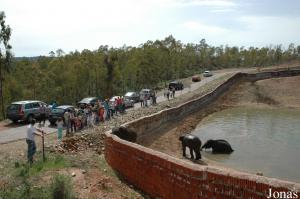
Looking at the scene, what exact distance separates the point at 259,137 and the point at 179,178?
22798 millimetres

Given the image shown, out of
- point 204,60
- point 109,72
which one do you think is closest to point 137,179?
point 109,72

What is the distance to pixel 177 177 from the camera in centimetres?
1186

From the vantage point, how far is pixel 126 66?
77.6 m

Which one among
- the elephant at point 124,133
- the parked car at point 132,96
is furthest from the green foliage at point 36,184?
the parked car at point 132,96

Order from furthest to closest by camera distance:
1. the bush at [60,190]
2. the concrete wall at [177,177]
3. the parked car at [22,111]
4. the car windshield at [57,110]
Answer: the parked car at [22,111], the car windshield at [57,110], the bush at [60,190], the concrete wall at [177,177]

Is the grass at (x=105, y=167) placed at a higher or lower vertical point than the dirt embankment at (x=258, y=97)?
higher

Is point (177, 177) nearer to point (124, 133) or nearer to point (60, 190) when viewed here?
point (60, 190)

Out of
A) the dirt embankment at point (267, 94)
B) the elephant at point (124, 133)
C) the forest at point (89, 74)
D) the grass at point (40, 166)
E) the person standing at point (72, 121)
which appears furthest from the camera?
the forest at point (89, 74)

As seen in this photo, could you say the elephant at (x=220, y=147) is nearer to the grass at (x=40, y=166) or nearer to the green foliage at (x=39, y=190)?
the grass at (x=40, y=166)

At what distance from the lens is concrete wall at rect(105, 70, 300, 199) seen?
377 inches

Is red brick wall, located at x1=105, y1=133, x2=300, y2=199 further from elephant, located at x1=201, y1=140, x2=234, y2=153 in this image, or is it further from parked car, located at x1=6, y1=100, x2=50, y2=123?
parked car, located at x1=6, y1=100, x2=50, y2=123

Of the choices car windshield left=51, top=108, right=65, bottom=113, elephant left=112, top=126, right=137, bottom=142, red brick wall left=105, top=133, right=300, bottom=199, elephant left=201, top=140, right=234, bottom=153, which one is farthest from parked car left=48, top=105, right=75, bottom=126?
red brick wall left=105, top=133, right=300, bottom=199

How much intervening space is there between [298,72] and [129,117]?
4223cm

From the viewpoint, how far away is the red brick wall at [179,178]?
959cm
